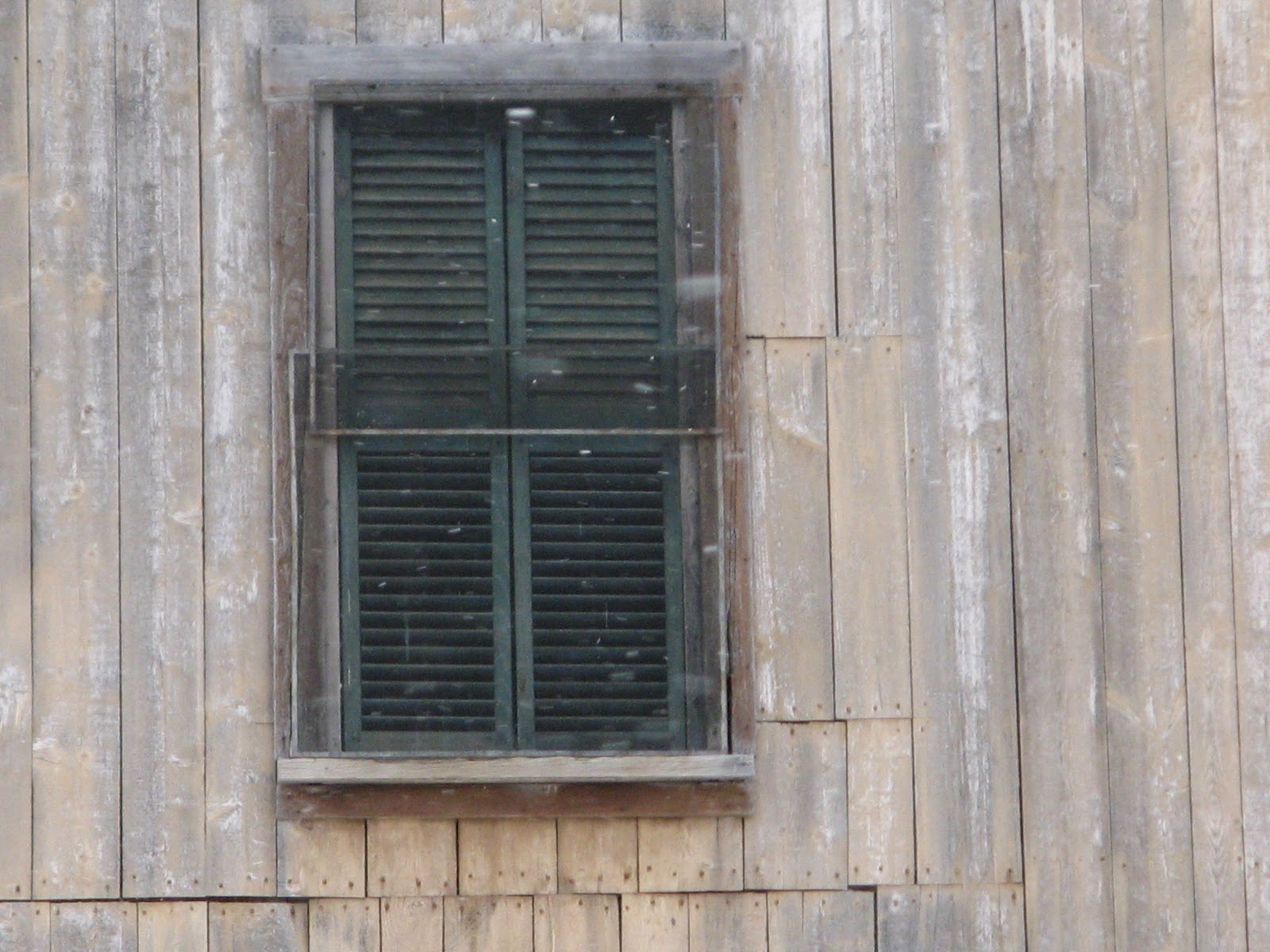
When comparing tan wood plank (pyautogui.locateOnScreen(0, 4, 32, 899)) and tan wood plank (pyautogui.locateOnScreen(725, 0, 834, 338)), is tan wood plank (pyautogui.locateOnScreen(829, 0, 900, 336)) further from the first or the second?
tan wood plank (pyautogui.locateOnScreen(0, 4, 32, 899))

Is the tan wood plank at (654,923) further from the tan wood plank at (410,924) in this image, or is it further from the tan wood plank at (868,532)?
the tan wood plank at (868,532)

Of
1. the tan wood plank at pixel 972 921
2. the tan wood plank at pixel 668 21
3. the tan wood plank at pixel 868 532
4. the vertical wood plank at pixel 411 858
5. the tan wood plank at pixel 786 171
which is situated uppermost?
the tan wood plank at pixel 668 21

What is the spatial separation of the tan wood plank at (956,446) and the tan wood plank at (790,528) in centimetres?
23

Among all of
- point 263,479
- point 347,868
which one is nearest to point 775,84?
point 263,479

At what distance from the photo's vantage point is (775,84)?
4.42 m

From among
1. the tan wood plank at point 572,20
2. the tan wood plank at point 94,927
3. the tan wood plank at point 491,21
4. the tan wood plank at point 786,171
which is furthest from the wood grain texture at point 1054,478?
the tan wood plank at point 94,927

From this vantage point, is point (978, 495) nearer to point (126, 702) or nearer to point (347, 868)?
point (347, 868)

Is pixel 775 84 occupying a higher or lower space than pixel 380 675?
higher

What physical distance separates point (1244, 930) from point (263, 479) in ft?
8.88

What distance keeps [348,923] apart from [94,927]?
0.63 meters

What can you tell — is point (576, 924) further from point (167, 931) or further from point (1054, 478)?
point (1054, 478)

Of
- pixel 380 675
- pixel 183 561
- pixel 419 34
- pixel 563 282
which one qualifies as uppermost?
pixel 419 34

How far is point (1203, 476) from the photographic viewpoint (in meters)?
4.37

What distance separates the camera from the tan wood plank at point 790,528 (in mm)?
4320
